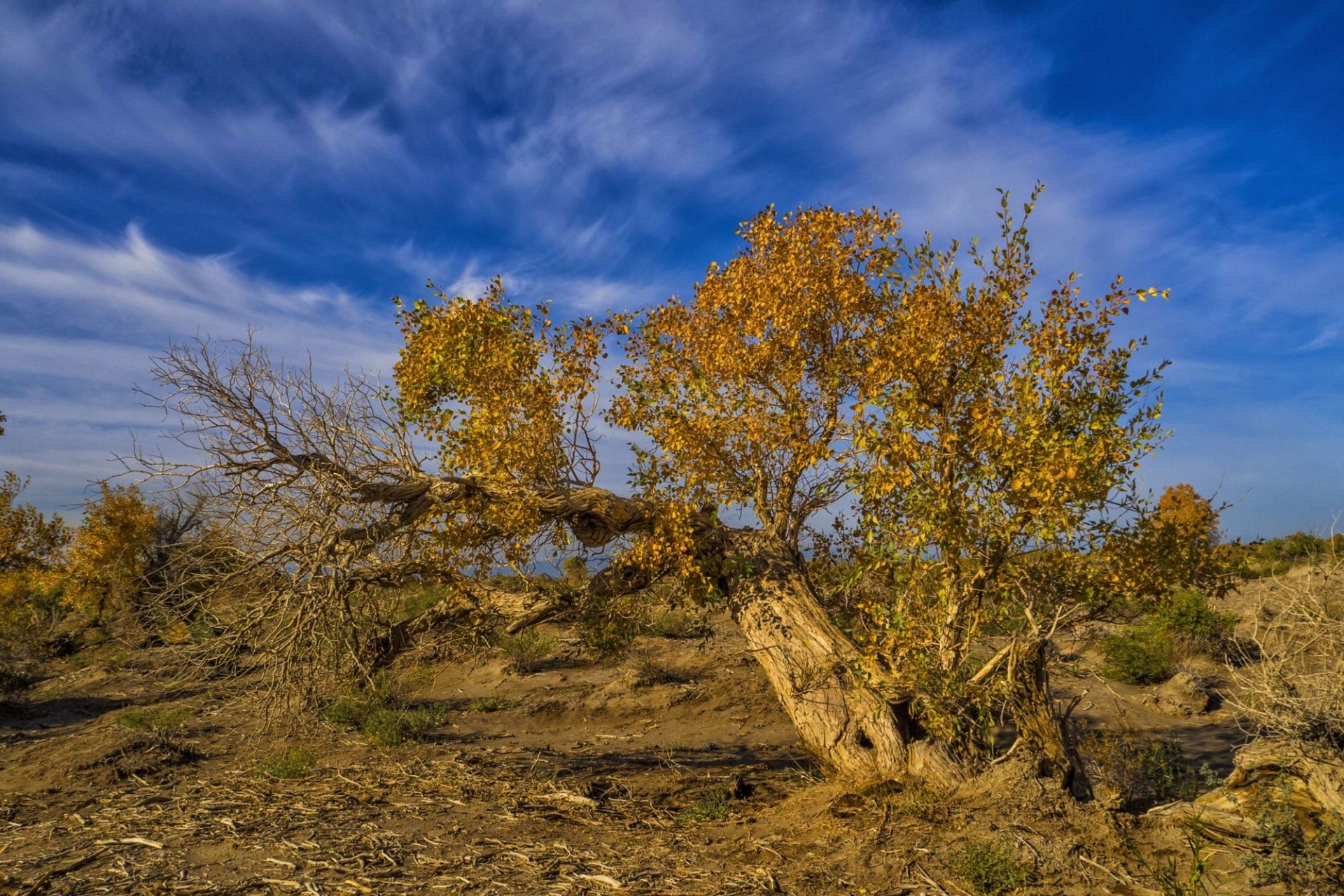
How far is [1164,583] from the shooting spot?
7473 mm

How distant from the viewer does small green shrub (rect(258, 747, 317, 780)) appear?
32.5ft

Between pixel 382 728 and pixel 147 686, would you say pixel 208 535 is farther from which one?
pixel 147 686

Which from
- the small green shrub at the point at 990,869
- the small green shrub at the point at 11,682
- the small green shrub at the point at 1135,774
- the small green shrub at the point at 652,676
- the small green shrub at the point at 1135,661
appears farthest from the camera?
the small green shrub at the point at 11,682

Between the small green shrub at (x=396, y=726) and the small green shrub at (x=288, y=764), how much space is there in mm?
1211

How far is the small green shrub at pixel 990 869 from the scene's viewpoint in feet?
20.2

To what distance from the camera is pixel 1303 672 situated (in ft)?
20.4

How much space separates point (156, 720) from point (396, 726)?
15.0ft

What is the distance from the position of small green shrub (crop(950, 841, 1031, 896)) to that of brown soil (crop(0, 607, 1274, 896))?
0.24ft

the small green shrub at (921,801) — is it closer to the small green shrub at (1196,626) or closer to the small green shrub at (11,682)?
the small green shrub at (1196,626)

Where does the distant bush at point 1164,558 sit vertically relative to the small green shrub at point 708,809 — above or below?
above

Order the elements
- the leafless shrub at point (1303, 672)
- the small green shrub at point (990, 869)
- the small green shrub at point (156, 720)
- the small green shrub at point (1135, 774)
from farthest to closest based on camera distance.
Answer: the small green shrub at point (156, 720) < the small green shrub at point (1135, 774) < the small green shrub at point (990, 869) < the leafless shrub at point (1303, 672)

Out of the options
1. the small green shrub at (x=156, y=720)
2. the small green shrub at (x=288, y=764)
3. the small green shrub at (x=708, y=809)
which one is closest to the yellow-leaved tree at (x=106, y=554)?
the small green shrub at (x=156, y=720)

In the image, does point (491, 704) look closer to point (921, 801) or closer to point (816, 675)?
point (816, 675)

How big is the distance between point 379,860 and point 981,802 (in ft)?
17.4
